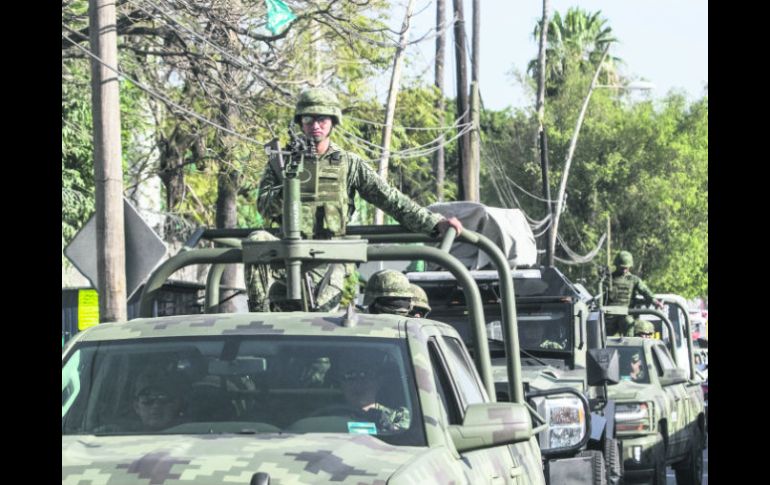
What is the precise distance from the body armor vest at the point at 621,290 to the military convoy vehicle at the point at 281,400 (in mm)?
15624

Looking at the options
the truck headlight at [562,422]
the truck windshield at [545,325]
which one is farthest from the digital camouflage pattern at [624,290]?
the truck headlight at [562,422]

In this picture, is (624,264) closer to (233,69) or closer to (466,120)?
(233,69)

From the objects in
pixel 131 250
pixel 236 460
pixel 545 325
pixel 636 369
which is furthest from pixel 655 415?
pixel 236 460

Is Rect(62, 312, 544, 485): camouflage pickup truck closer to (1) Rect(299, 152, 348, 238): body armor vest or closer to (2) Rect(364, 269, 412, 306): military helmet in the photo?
(1) Rect(299, 152, 348, 238): body armor vest

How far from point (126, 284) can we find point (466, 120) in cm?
1893

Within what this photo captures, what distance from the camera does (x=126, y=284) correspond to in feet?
41.6

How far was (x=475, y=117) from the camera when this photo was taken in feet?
101

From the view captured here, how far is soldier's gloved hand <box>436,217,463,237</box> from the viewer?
7629mm

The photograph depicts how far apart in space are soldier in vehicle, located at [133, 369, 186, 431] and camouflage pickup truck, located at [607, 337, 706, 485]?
8599 millimetres

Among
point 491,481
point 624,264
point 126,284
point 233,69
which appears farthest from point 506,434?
point 624,264

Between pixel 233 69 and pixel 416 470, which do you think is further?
pixel 233 69

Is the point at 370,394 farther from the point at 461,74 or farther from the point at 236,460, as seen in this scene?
the point at 461,74

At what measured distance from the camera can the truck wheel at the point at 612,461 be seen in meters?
11.7
